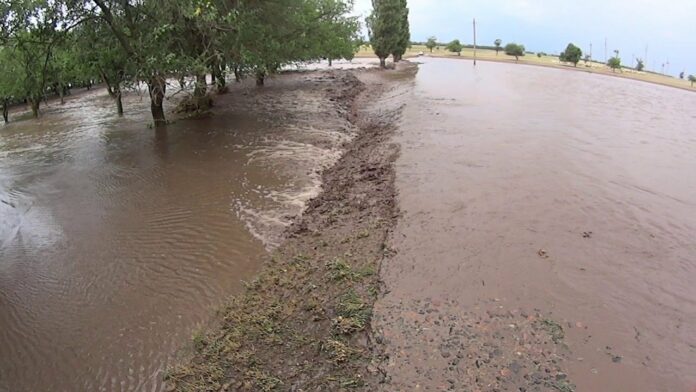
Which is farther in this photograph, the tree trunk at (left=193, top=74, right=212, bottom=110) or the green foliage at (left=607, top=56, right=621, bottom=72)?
the green foliage at (left=607, top=56, right=621, bottom=72)

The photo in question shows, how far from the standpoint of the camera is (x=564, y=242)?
611cm

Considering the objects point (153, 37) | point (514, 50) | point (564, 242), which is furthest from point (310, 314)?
point (514, 50)

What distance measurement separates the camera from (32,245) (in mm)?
7117

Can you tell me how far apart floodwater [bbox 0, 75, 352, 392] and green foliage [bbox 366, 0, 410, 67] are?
23638 mm

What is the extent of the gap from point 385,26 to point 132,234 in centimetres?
3306

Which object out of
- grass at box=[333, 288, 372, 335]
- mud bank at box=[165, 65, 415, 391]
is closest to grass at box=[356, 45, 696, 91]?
mud bank at box=[165, 65, 415, 391]

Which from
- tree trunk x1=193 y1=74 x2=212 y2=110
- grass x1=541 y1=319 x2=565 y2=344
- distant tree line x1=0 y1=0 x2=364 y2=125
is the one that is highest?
distant tree line x1=0 y1=0 x2=364 y2=125

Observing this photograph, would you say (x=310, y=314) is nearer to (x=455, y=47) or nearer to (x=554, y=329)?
(x=554, y=329)

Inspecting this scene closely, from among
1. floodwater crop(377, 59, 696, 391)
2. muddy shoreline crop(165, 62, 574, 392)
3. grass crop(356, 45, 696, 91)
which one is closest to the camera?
muddy shoreline crop(165, 62, 574, 392)

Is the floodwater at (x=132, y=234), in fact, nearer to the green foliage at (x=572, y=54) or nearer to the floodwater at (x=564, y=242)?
the floodwater at (x=564, y=242)

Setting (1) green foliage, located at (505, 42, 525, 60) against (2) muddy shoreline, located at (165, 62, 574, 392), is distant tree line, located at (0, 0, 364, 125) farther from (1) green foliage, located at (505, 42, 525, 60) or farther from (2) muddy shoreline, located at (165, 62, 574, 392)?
(1) green foliage, located at (505, 42, 525, 60)

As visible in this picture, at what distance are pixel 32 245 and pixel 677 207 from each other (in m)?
10.7

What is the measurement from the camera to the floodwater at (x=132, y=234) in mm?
4641

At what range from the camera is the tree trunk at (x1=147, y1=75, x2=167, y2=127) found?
12051mm
